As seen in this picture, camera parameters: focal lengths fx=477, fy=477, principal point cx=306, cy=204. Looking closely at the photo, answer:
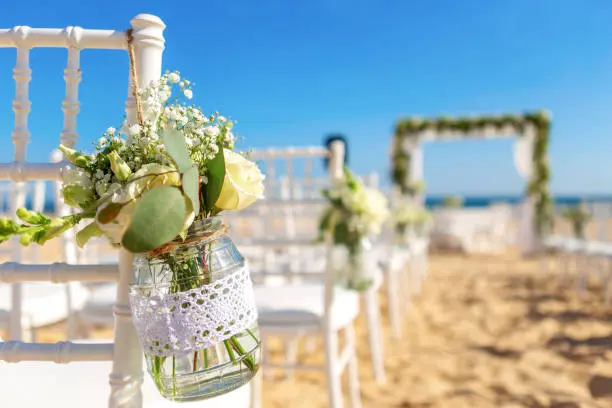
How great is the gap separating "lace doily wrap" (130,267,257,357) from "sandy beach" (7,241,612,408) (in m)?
1.45

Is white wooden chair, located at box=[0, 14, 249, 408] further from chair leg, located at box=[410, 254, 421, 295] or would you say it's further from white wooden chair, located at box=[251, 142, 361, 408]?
chair leg, located at box=[410, 254, 421, 295]

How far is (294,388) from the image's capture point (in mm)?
2148

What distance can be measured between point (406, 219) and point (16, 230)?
3930 mm

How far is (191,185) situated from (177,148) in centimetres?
5

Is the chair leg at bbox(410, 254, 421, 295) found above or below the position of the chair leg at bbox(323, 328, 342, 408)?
below

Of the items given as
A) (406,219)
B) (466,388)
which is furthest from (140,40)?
(406,219)

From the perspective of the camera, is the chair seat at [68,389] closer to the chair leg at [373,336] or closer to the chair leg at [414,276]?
the chair leg at [373,336]

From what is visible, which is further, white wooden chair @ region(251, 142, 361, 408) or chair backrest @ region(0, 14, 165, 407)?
white wooden chair @ region(251, 142, 361, 408)

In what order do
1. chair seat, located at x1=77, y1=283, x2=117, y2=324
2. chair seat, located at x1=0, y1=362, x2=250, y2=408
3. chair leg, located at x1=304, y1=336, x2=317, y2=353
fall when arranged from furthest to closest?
chair leg, located at x1=304, y1=336, x2=317, y2=353
chair seat, located at x1=77, y1=283, x2=117, y2=324
chair seat, located at x1=0, y1=362, x2=250, y2=408

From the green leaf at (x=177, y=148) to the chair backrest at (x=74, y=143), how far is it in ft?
0.56

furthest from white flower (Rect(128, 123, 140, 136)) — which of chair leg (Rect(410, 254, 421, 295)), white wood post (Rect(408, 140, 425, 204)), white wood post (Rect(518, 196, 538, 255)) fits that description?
white wood post (Rect(408, 140, 425, 204))

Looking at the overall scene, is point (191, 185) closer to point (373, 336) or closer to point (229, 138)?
Result: point (229, 138)

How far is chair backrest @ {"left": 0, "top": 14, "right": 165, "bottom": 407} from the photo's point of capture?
2.25ft

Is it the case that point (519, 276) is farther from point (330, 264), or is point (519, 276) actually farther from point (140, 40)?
point (140, 40)
